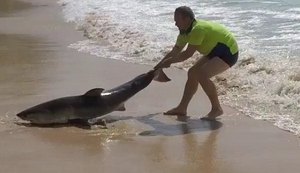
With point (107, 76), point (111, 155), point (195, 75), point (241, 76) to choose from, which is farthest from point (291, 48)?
point (111, 155)

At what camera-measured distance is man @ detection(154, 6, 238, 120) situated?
7.61m

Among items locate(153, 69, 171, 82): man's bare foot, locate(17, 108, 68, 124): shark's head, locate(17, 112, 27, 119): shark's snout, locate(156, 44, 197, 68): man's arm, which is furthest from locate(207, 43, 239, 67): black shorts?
locate(17, 112, 27, 119): shark's snout

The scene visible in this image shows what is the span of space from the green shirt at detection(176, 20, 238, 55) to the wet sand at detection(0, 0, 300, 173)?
81cm

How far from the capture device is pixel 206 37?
7.69 m

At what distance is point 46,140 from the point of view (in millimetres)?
6887

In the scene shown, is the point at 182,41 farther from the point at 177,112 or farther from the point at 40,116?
the point at 40,116

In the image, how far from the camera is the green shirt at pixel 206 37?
24.9 ft

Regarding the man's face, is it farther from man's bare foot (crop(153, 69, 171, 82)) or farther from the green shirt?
man's bare foot (crop(153, 69, 171, 82))

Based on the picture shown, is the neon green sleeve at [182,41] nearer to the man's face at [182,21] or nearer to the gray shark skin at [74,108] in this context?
the man's face at [182,21]

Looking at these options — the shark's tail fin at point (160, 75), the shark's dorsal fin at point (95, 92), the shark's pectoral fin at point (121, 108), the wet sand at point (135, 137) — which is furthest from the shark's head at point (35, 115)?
the shark's tail fin at point (160, 75)

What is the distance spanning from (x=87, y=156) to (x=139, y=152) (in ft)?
1.63

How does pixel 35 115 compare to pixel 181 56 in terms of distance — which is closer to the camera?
pixel 35 115

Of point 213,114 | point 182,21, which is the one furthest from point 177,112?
point 182,21

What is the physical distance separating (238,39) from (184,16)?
5794mm
